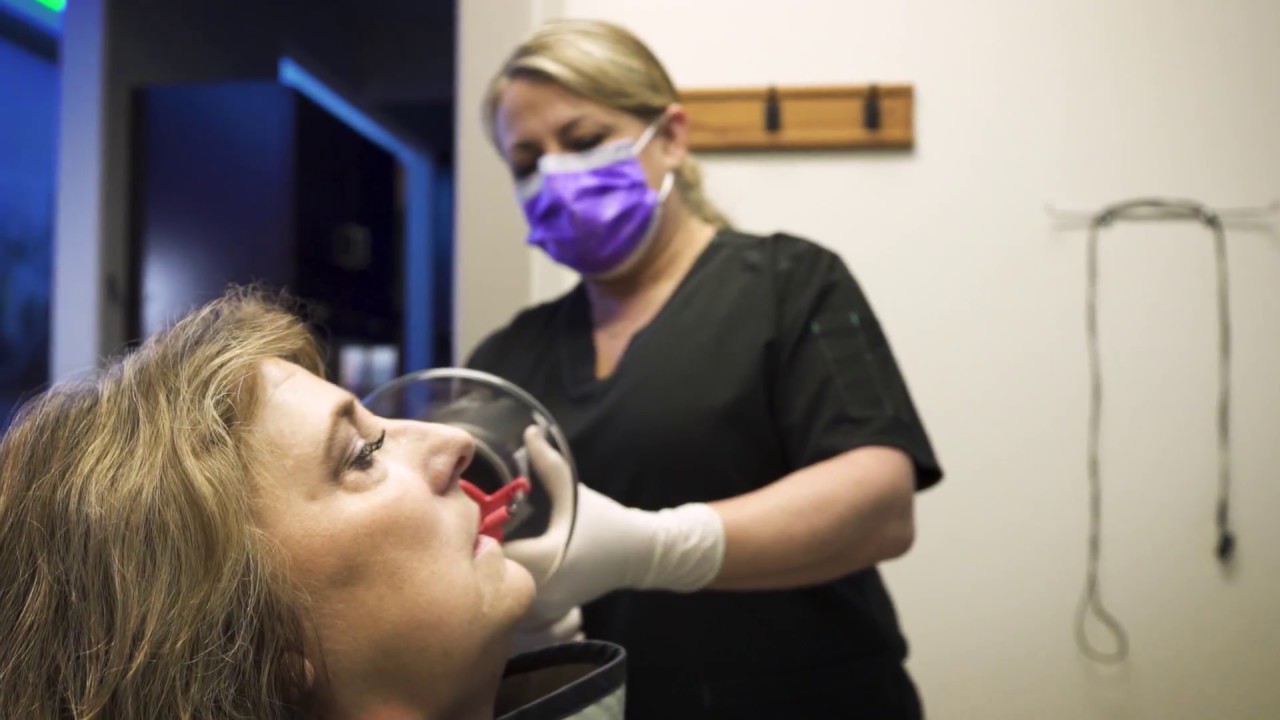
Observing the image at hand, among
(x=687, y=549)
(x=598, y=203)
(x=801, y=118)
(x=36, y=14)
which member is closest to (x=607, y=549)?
(x=687, y=549)

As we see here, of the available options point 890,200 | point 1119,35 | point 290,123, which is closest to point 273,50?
point 290,123

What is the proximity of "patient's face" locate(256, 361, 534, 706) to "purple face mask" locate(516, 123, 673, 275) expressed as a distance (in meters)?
0.53

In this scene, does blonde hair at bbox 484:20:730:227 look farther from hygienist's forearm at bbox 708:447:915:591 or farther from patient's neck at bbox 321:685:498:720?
patient's neck at bbox 321:685:498:720

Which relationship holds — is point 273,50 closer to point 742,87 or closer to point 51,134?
point 51,134

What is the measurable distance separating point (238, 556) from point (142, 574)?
5cm

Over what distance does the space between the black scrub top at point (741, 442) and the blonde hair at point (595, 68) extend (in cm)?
26

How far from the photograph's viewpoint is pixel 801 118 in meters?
1.58

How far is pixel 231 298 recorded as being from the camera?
765mm

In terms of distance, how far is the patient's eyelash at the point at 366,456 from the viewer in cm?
64

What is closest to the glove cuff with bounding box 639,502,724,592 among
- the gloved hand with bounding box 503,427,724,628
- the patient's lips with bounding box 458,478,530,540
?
the gloved hand with bounding box 503,427,724,628

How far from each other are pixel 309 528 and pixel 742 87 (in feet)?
3.98

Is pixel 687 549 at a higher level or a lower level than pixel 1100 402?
lower

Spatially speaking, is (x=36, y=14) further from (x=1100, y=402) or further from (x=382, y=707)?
(x=1100, y=402)

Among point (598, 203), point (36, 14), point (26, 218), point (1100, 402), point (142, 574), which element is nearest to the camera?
point (142, 574)
